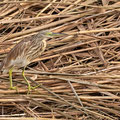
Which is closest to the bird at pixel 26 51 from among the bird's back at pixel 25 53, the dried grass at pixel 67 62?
the bird's back at pixel 25 53

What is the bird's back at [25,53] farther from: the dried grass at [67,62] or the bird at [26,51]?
the dried grass at [67,62]

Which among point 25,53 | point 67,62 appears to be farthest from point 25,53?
point 67,62

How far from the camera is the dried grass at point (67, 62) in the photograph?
3332 millimetres

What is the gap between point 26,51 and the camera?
3.53m

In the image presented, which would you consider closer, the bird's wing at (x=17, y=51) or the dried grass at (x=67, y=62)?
the dried grass at (x=67, y=62)

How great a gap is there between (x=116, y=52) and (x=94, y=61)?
27 cm

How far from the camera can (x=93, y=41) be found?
12.8 ft

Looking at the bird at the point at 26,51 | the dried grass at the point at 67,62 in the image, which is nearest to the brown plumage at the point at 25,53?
the bird at the point at 26,51

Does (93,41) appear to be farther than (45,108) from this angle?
Yes

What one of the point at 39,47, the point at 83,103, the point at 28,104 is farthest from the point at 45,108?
the point at 39,47

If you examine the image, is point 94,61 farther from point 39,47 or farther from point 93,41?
point 39,47

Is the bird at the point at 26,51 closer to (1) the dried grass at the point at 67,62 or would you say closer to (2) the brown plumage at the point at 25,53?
(2) the brown plumage at the point at 25,53

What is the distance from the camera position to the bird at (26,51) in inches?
137

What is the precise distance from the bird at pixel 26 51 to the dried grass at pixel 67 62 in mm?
149
